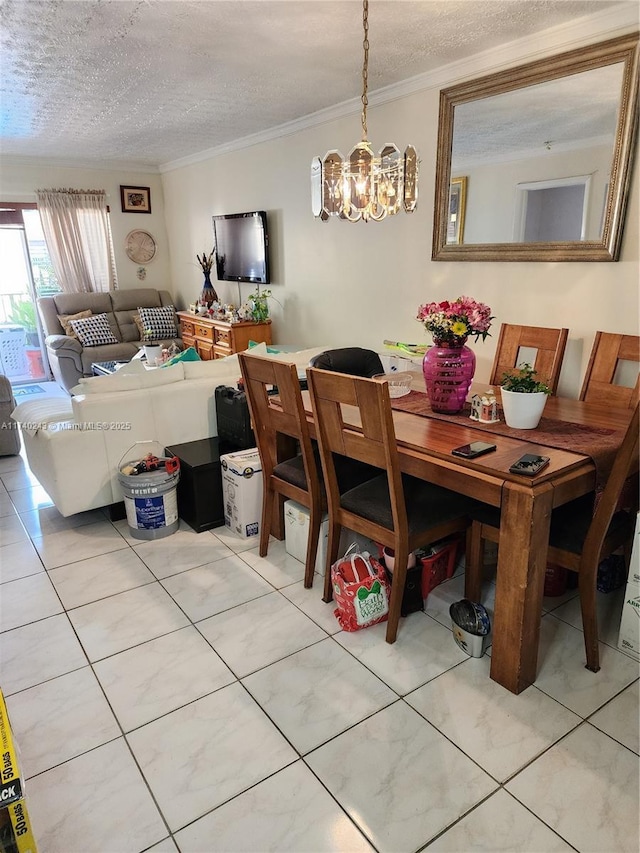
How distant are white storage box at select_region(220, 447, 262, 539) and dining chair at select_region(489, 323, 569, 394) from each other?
1.38 meters

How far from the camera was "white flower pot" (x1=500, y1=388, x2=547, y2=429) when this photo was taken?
2.13m

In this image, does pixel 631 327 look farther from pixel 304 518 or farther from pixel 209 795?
pixel 209 795

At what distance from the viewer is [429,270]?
3.76m

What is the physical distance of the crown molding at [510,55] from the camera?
8.50 ft

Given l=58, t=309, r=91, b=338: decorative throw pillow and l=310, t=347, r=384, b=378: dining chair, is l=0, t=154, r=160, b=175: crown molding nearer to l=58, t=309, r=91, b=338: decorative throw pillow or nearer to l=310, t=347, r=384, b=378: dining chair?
l=58, t=309, r=91, b=338: decorative throw pillow

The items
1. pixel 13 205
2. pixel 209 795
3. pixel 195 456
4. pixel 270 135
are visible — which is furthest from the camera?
pixel 13 205

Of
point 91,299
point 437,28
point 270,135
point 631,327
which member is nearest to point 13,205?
point 91,299

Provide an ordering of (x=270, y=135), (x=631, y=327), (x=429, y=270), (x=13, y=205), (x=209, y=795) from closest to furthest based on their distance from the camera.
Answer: (x=209, y=795), (x=631, y=327), (x=429, y=270), (x=270, y=135), (x=13, y=205)

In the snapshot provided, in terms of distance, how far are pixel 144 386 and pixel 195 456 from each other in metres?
0.50

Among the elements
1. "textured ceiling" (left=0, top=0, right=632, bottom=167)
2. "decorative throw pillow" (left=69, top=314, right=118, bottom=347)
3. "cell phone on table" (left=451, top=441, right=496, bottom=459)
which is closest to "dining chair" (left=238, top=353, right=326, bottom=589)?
"cell phone on table" (left=451, top=441, right=496, bottom=459)

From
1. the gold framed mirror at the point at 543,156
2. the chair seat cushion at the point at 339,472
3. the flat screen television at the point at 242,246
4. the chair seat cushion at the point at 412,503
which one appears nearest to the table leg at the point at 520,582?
the chair seat cushion at the point at 412,503

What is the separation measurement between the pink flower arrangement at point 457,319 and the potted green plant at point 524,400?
253 millimetres

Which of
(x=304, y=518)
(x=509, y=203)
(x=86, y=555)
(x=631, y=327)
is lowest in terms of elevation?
(x=86, y=555)

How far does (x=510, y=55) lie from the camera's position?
118 inches
